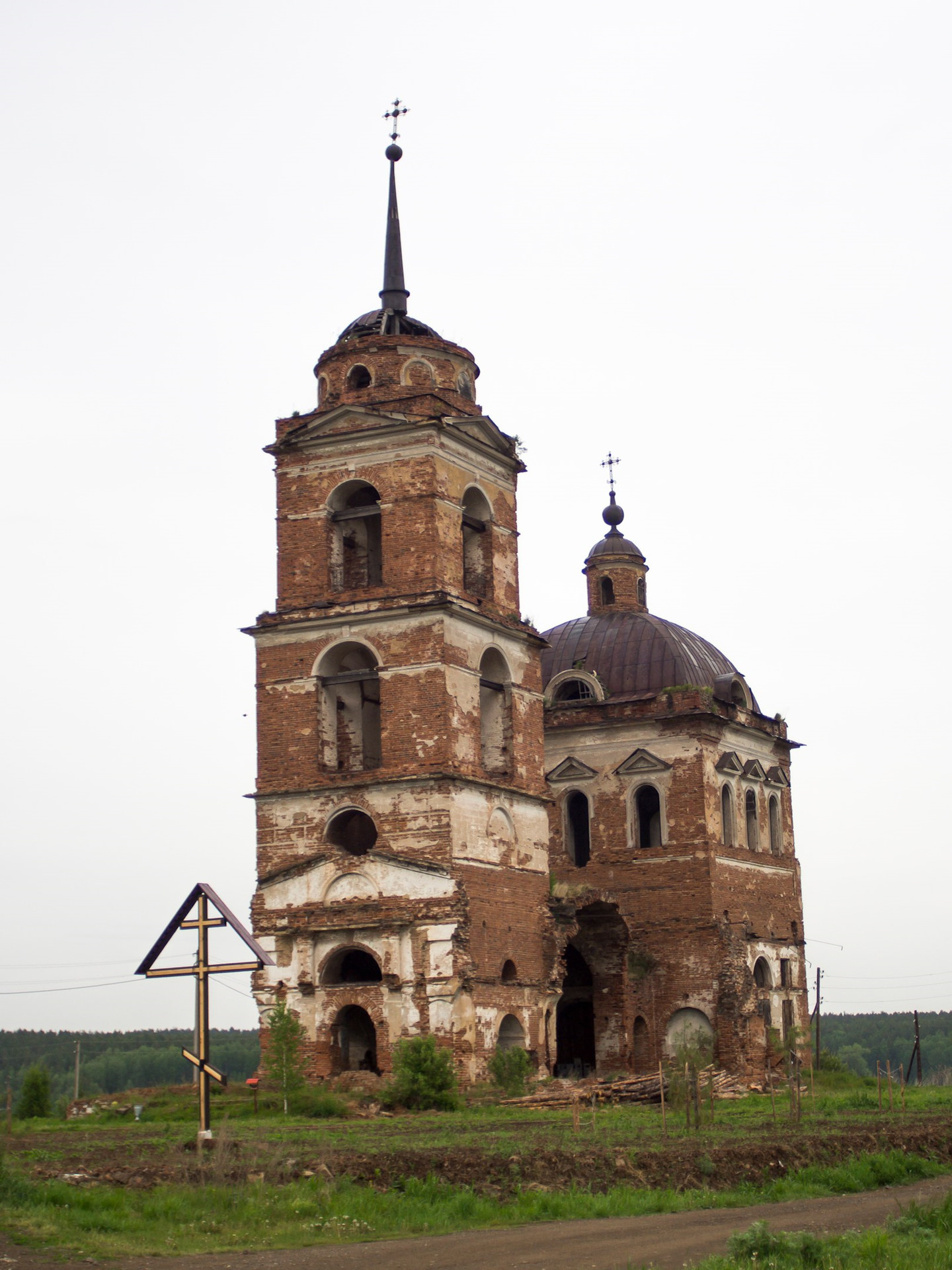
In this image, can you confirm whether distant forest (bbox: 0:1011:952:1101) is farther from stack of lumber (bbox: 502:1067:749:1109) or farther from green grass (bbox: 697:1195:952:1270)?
green grass (bbox: 697:1195:952:1270)

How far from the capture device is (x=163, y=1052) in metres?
87.6

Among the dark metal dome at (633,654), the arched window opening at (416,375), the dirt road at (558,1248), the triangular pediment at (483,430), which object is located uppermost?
the arched window opening at (416,375)

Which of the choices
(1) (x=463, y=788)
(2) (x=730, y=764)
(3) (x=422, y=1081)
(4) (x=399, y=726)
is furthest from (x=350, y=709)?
(2) (x=730, y=764)

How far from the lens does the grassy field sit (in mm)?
14953

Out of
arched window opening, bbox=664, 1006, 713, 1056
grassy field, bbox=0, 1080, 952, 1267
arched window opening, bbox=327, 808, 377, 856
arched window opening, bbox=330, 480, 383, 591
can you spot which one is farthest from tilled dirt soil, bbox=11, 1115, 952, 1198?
arched window opening, bbox=664, 1006, 713, 1056

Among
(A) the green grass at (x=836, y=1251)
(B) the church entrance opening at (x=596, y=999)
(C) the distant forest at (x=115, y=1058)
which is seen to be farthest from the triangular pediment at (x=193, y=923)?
(C) the distant forest at (x=115, y=1058)

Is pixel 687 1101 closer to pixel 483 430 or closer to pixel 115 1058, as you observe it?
pixel 483 430

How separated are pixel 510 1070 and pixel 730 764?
510 inches

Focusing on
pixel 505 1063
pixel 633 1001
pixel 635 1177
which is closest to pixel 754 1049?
pixel 633 1001

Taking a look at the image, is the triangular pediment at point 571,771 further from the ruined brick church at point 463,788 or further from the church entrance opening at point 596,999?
the church entrance opening at point 596,999

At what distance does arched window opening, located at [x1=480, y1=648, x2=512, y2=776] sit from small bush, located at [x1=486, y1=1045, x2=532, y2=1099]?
20.1ft

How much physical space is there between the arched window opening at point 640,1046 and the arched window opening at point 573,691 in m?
8.22

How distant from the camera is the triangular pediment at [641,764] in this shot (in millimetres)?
41188

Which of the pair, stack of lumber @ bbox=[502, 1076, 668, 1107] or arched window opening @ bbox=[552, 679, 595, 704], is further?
arched window opening @ bbox=[552, 679, 595, 704]
